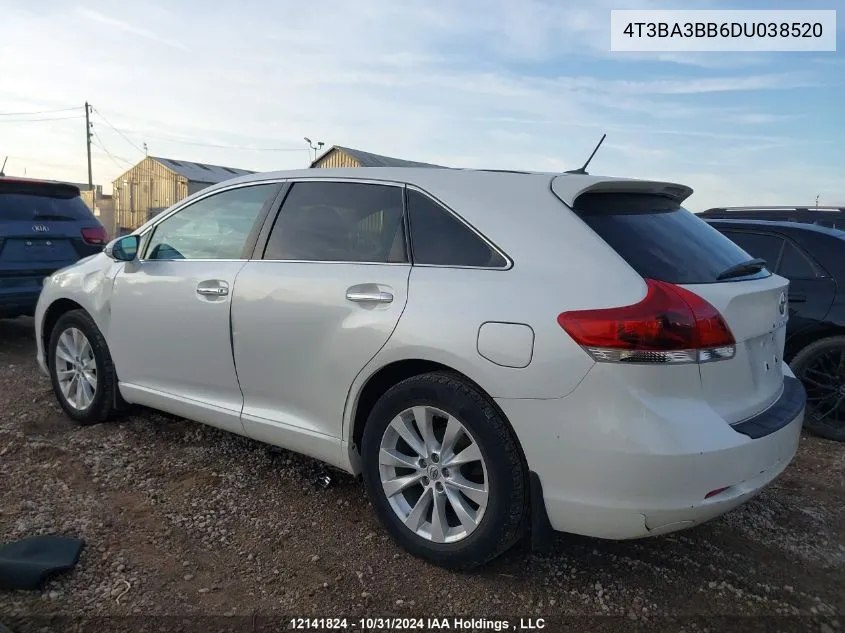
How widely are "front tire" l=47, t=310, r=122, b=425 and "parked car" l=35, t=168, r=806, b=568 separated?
0.79 m

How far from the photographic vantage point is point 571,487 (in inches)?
90.5

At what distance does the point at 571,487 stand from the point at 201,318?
2.06 m

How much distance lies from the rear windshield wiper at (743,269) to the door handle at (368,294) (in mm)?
1300

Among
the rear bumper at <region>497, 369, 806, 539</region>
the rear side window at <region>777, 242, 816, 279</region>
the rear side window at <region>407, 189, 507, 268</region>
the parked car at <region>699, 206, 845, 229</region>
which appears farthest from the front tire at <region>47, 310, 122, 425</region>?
the parked car at <region>699, 206, 845, 229</region>

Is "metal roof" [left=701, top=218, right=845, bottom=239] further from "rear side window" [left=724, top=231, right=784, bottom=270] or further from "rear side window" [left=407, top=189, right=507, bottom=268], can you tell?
"rear side window" [left=407, top=189, right=507, bottom=268]

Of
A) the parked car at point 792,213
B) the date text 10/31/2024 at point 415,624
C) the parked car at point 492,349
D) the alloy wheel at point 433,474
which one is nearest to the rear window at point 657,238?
the parked car at point 492,349

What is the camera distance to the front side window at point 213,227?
3438 mm

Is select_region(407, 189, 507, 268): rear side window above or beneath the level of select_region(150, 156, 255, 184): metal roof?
beneath

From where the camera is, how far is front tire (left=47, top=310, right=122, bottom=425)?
13.3 feet

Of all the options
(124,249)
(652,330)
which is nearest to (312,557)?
(652,330)

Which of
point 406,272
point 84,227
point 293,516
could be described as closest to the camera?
point 406,272

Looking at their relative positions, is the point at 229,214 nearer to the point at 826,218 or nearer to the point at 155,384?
the point at 155,384

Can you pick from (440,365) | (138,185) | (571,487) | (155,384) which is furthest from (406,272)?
(138,185)

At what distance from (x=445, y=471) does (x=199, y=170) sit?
43.4m
